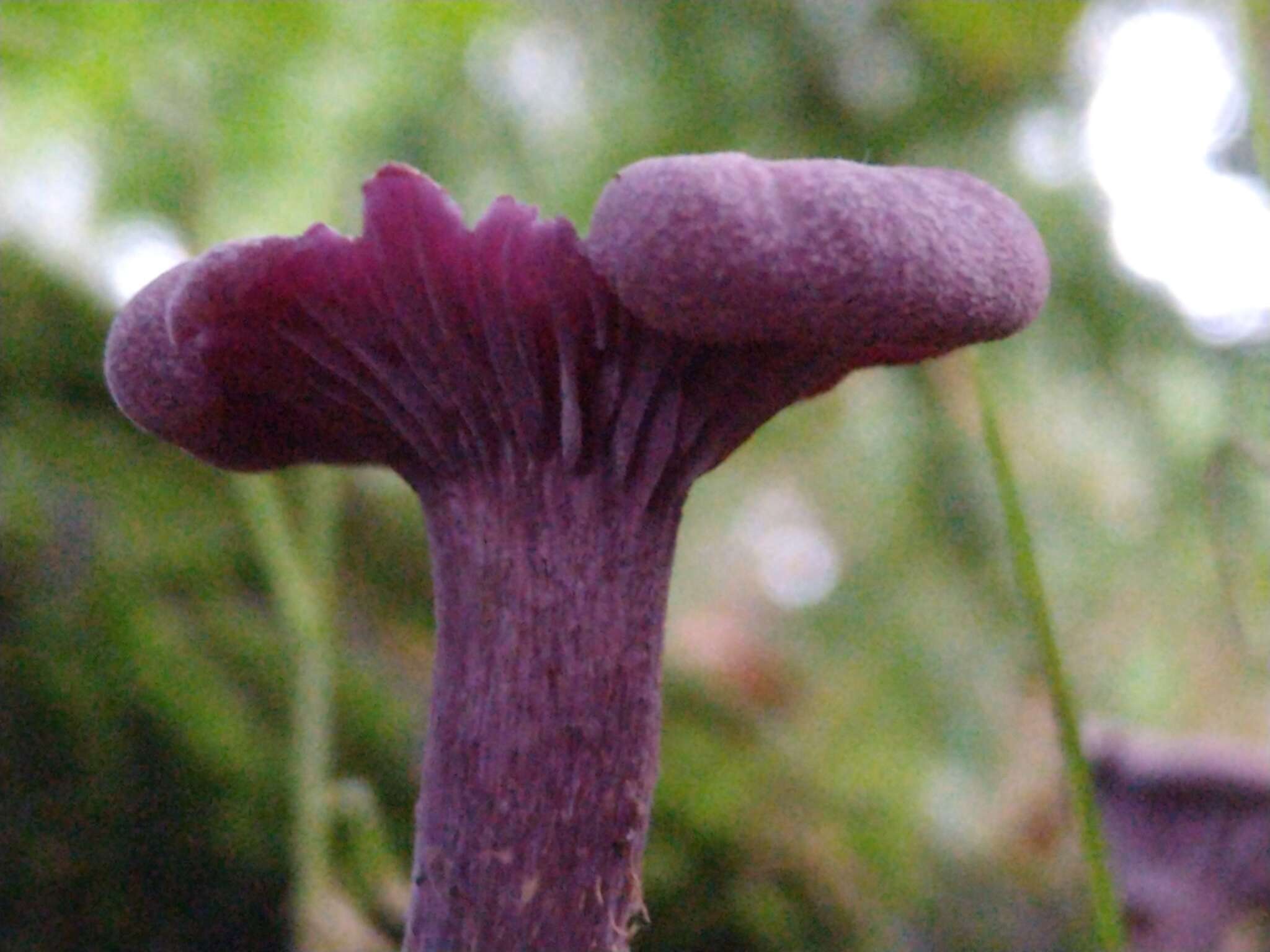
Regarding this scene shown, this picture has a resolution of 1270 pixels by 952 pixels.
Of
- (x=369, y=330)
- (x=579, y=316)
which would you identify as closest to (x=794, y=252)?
(x=579, y=316)

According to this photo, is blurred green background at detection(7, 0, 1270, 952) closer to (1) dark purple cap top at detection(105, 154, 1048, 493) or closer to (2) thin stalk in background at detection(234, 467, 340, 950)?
(2) thin stalk in background at detection(234, 467, 340, 950)

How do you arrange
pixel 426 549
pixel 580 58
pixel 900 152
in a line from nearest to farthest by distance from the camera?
pixel 426 549
pixel 900 152
pixel 580 58

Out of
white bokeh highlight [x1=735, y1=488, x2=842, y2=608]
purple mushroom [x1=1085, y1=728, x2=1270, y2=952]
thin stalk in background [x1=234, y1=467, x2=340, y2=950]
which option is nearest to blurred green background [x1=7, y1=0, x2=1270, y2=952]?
thin stalk in background [x1=234, y1=467, x2=340, y2=950]

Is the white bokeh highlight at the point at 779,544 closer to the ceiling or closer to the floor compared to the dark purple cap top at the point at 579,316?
closer to the floor

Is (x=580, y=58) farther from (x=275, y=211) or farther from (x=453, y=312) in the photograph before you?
(x=453, y=312)

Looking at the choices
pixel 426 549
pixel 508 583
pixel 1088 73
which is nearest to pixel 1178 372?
pixel 1088 73

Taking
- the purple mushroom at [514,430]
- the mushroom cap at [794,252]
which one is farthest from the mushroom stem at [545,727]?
the mushroom cap at [794,252]

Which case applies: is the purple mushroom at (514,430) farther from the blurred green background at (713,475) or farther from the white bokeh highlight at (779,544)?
the white bokeh highlight at (779,544)
